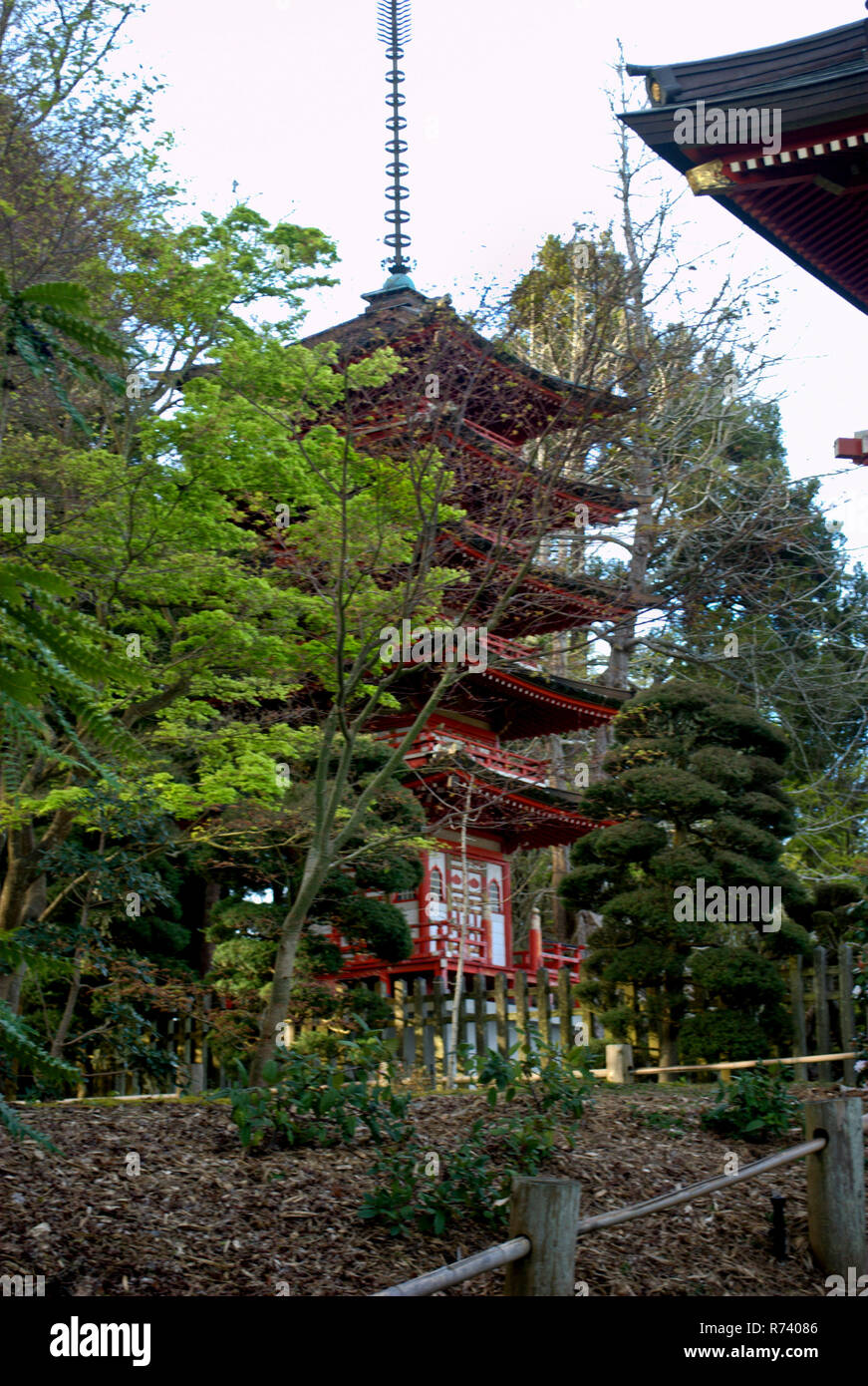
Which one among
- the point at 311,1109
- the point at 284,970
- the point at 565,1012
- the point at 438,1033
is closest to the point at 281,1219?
the point at 311,1109

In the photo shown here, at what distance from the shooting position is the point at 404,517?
9.59 m

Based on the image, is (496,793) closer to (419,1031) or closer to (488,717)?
(488,717)

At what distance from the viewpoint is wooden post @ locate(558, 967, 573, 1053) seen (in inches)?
506

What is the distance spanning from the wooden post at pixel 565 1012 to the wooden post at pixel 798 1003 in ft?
7.30

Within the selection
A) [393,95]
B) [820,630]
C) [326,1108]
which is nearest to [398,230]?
[393,95]

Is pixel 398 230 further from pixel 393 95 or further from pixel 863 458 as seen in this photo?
pixel 863 458

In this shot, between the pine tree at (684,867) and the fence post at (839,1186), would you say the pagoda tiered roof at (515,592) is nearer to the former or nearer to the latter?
the pine tree at (684,867)

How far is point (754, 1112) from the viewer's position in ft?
27.0

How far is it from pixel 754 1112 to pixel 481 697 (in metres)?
13.3

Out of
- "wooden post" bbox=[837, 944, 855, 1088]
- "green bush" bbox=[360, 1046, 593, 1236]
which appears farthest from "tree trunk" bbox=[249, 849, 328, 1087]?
"wooden post" bbox=[837, 944, 855, 1088]

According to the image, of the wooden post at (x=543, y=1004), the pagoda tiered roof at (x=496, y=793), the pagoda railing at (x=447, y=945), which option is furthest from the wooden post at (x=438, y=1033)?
the pagoda tiered roof at (x=496, y=793)

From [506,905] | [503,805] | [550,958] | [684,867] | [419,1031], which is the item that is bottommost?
[419,1031]

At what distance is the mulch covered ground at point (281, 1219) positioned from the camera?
5246 millimetres

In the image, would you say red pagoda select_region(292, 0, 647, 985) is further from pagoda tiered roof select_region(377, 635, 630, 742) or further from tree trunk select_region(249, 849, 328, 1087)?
tree trunk select_region(249, 849, 328, 1087)
